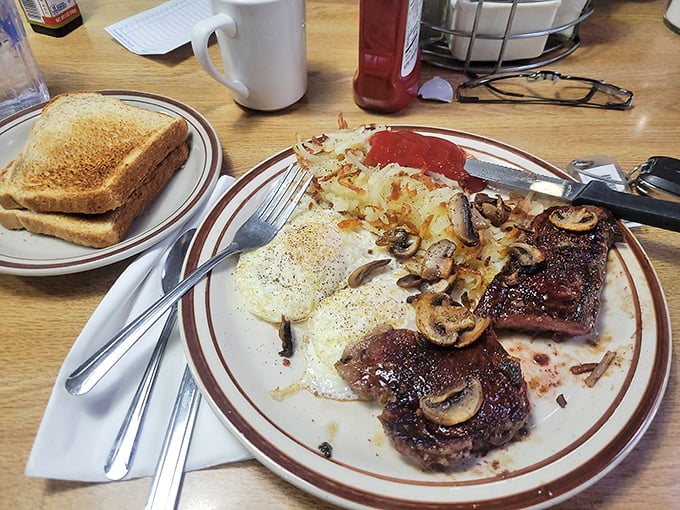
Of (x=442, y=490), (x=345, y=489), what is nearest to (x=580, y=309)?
(x=442, y=490)

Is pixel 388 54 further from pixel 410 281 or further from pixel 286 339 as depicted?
pixel 286 339

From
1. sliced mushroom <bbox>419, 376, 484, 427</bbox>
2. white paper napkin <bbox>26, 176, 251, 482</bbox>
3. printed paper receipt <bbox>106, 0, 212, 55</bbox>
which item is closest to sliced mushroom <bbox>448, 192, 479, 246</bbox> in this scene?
sliced mushroom <bbox>419, 376, 484, 427</bbox>

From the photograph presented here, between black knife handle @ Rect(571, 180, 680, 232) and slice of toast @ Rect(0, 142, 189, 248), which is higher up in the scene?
black knife handle @ Rect(571, 180, 680, 232)

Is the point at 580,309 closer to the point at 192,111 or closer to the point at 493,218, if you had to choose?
the point at 493,218

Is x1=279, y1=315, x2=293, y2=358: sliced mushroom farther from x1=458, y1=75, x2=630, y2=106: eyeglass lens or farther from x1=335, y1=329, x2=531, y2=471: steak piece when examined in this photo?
x1=458, y1=75, x2=630, y2=106: eyeglass lens

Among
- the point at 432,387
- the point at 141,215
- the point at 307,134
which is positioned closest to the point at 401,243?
the point at 432,387

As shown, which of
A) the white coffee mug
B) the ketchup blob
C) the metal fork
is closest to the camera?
the metal fork

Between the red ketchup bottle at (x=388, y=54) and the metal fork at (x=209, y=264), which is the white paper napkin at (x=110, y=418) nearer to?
the metal fork at (x=209, y=264)
